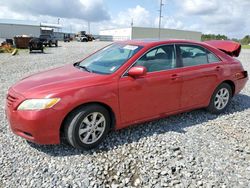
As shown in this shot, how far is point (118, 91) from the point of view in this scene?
143 inches

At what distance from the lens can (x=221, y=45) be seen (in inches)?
246

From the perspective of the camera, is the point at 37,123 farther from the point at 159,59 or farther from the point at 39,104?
the point at 159,59

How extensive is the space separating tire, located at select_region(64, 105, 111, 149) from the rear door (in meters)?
1.58

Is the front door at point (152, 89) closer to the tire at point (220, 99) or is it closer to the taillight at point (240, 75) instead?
the tire at point (220, 99)

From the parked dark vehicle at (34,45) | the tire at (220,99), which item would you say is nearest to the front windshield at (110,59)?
the tire at (220,99)

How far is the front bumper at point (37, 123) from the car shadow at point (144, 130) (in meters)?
0.31

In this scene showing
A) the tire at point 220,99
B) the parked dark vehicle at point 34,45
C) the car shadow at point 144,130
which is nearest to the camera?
the car shadow at point 144,130

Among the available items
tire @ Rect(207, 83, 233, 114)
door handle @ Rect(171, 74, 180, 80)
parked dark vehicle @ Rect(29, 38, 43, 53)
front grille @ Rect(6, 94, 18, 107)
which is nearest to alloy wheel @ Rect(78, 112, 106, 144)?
front grille @ Rect(6, 94, 18, 107)

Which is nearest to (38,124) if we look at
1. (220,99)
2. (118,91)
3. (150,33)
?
(118,91)

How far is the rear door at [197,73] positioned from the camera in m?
4.40

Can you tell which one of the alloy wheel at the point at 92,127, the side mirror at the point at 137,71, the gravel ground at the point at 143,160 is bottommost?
the gravel ground at the point at 143,160

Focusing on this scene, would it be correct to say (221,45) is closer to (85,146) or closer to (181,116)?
(181,116)

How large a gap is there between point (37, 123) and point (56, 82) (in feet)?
2.14

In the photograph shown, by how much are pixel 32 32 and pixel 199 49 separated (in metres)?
64.2
